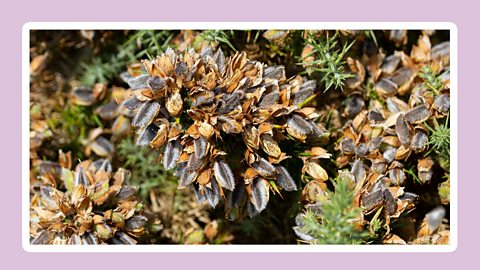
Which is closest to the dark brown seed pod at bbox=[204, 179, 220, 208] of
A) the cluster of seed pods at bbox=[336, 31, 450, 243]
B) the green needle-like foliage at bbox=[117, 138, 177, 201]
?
the cluster of seed pods at bbox=[336, 31, 450, 243]

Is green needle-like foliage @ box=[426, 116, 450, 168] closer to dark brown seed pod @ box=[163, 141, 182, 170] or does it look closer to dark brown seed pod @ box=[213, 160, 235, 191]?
dark brown seed pod @ box=[213, 160, 235, 191]

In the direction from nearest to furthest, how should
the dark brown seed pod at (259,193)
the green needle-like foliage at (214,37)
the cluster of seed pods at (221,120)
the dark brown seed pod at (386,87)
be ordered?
the cluster of seed pods at (221,120)
the dark brown seed pod at (259,193)
the green needle-like foliage at (214,37)
the dark brown seed pod at (386,87)

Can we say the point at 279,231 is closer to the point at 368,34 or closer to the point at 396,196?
the point at 396,196

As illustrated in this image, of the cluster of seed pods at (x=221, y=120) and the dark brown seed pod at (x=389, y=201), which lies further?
the dark brown seed pod at (x=389, y=201)

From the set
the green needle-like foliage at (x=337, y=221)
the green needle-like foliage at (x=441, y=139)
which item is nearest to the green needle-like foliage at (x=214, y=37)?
the green needle-like foliage at (x=337, y=221)

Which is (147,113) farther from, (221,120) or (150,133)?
(221,120)

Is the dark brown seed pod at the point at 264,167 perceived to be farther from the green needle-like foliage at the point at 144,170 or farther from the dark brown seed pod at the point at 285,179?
the green needle-like foliage at the point at 144,170

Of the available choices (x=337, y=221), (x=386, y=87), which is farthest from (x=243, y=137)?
(x=386, y=87)
